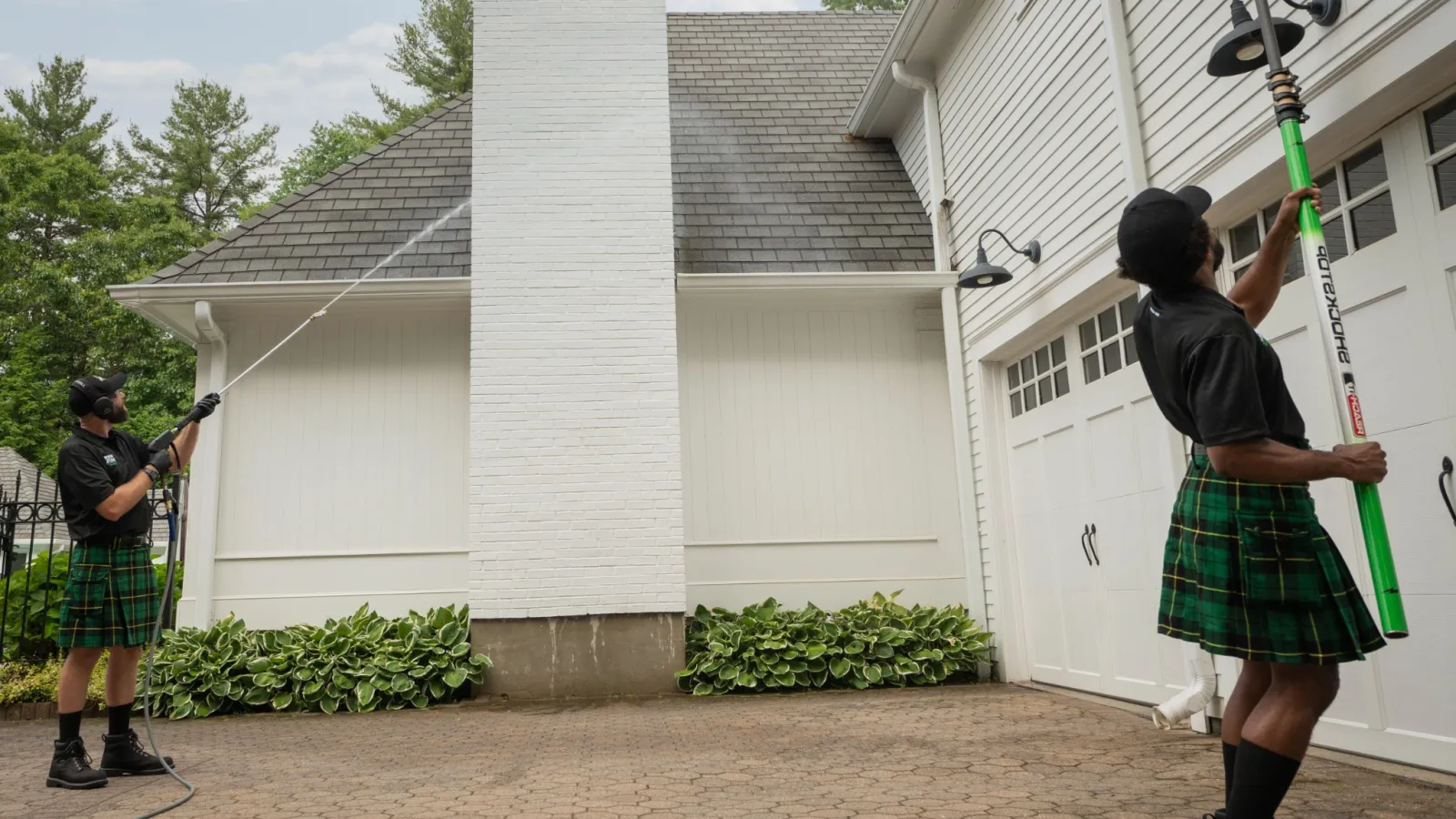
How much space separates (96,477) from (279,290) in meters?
3.49

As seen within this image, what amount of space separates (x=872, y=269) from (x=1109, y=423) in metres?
2.55

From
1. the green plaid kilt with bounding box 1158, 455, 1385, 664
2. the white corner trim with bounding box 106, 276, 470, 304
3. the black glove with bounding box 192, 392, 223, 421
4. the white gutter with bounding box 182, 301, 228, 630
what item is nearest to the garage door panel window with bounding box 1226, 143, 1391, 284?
the green plaid kilt with bounding box 1158, 455, 1385, 664

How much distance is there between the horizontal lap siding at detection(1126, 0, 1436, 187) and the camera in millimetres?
3145

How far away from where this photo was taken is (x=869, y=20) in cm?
1052

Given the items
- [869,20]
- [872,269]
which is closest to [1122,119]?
[872,269]

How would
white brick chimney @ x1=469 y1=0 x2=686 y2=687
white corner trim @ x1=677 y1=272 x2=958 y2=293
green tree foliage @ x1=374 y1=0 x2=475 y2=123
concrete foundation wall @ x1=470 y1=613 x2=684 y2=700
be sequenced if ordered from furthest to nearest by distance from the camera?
green tree foliage @ x1=374 y1=0 x2=475 y2=123
white corner trim @ x1=677 y1=272 x2=958 y2=293
white brick chimney @ x1=469 y1=0 x2=686 y2=687
concrete foundation wall @ x1=470 y1=613 x2=684 y2=700

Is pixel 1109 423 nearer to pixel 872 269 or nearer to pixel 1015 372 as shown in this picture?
pixel 1015 372

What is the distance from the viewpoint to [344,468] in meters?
6.96

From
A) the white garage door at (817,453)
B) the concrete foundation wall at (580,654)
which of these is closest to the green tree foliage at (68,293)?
the concrete foundation wall at (580,654)

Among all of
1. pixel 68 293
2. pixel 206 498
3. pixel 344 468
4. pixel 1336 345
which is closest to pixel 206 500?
pixel 206 498

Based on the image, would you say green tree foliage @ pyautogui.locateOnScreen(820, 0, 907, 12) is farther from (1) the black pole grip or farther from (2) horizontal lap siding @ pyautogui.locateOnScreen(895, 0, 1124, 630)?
(1) the black pole grip

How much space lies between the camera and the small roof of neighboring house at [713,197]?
7.11 metres

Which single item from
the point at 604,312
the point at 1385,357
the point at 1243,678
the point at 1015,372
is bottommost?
the point at 1243,678

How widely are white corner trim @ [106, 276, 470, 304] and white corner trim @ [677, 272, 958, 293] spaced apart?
1.71m
